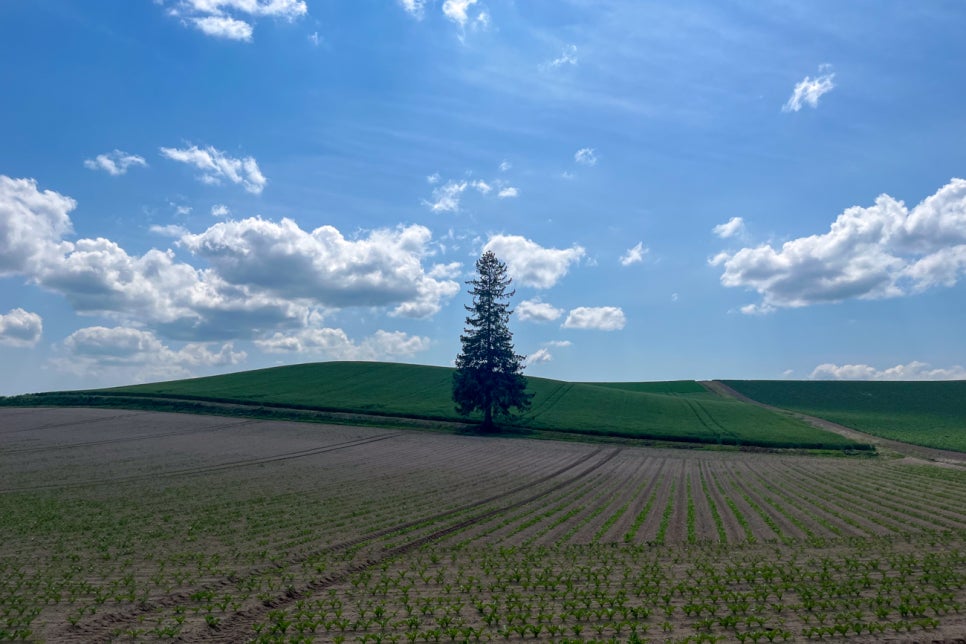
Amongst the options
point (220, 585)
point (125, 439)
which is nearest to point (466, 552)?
point (220, 585)

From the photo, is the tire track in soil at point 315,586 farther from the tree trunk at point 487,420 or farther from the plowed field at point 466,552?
the tree trunk at point 487,420

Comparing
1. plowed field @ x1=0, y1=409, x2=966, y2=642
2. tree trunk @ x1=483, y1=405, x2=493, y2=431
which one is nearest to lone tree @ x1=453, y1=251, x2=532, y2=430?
tree trunk @ x1=483, y1=405, x2=493, y2=431

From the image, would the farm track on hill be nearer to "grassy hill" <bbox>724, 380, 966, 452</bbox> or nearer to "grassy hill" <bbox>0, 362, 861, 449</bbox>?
"grassy hill" <bbox>724, 380, 966, 452</bbox>

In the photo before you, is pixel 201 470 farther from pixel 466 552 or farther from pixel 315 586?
pixel 315 586

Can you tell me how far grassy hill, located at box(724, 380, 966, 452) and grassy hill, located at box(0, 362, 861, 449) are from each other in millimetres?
9162

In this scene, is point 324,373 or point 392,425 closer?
point 392,425

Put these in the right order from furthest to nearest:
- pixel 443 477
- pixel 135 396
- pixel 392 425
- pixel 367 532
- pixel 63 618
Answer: pixel 135 396 → pixel 392 425 → pixel 443 477 → pixel 367 532 → pixel 63 618

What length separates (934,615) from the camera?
12.5 meters

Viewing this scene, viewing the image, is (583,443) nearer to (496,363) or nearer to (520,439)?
(520,439)

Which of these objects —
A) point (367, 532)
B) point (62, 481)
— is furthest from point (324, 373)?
point (367, 532)

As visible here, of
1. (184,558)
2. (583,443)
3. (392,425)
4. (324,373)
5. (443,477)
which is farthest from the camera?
(324,373)

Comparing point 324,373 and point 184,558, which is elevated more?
point 324,373

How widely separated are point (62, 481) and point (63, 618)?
69.5 ft

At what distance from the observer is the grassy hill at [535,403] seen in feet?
189
